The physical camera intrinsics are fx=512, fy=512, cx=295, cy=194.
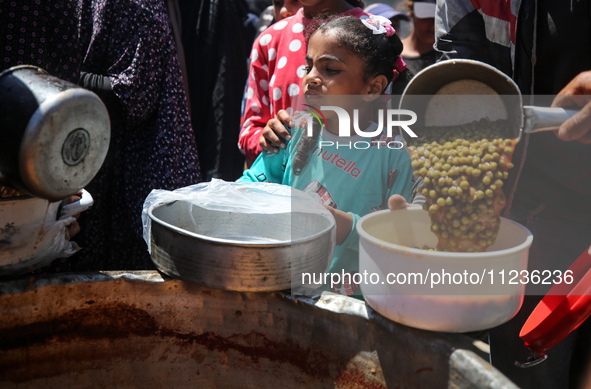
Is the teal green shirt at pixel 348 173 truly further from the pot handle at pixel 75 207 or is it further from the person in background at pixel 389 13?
the person in background at pixel 389 13

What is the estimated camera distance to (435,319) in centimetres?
112

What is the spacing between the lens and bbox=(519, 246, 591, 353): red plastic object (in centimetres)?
110

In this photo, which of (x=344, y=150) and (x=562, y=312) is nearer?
(x=562, y=312)

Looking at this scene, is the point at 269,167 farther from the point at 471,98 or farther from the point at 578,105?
the point at 578,105

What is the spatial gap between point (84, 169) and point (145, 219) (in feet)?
1.33

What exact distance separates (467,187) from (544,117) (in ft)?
0.82

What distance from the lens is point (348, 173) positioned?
187 cm

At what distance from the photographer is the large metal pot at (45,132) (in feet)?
3.26

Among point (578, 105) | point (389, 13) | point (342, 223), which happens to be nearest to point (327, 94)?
point (342, 223)

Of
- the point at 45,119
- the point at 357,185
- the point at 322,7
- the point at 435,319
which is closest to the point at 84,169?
the point at 45,119

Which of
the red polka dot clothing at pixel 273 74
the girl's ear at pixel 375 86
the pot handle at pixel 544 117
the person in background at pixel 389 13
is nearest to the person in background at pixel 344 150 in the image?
the girl's ear at pixel 375 86

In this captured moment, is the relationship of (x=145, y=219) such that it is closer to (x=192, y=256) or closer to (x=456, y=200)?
(x=192, y=256)

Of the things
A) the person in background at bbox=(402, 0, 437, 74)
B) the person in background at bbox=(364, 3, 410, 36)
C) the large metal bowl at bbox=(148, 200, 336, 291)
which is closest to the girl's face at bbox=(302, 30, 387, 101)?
the large metal bowl at bbox=(148, 200, 336, 291)

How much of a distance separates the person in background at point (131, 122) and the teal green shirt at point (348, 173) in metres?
0.54
